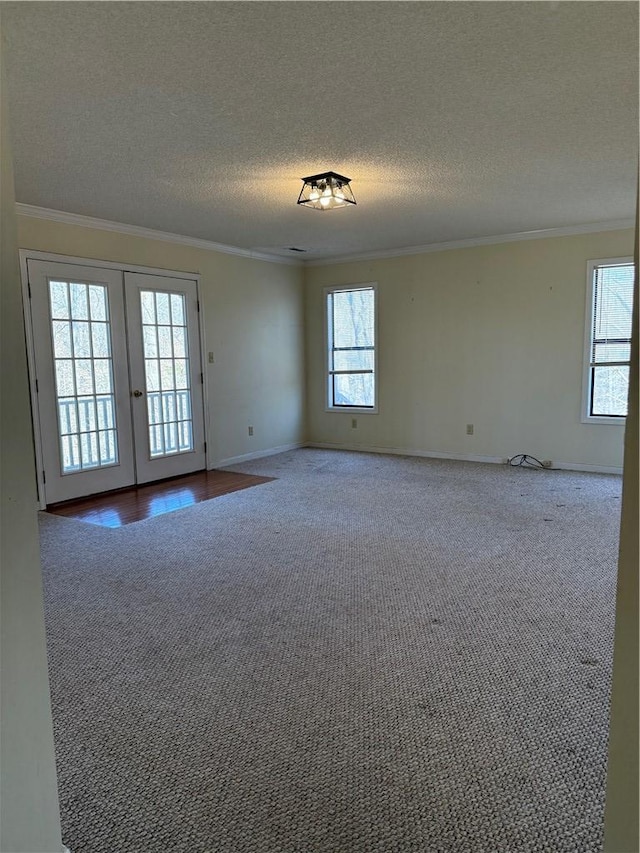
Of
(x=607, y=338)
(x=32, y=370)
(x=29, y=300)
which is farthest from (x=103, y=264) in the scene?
(x=607, y=338)

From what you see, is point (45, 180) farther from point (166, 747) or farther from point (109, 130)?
point (166, 747)

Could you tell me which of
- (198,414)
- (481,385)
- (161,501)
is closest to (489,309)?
(481,385)

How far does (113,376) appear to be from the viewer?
5164 millimetres

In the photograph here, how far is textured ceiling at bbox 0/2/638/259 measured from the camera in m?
1.95

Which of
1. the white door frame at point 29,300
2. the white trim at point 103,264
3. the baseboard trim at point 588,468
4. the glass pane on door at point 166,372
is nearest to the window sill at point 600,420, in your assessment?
the baseboard trim at point 588,468

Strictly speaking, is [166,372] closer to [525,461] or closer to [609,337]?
[525,461]

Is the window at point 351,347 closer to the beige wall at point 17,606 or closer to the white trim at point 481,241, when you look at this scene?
the white trim at point 481,241

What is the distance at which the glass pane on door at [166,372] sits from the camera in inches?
217

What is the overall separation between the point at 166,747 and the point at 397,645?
1.05 meters

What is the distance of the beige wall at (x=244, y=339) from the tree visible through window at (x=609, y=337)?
3.65 m

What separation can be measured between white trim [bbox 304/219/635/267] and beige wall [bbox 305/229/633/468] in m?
0.06

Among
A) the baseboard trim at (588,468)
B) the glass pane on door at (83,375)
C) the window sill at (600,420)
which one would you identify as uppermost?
the glass pane on door at (83,375)

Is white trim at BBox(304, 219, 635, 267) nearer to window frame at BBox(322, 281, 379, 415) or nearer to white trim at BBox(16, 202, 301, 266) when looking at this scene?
window frame at BBox(322, 281, 379, 415)

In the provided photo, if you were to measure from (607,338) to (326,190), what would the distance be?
3437mm
